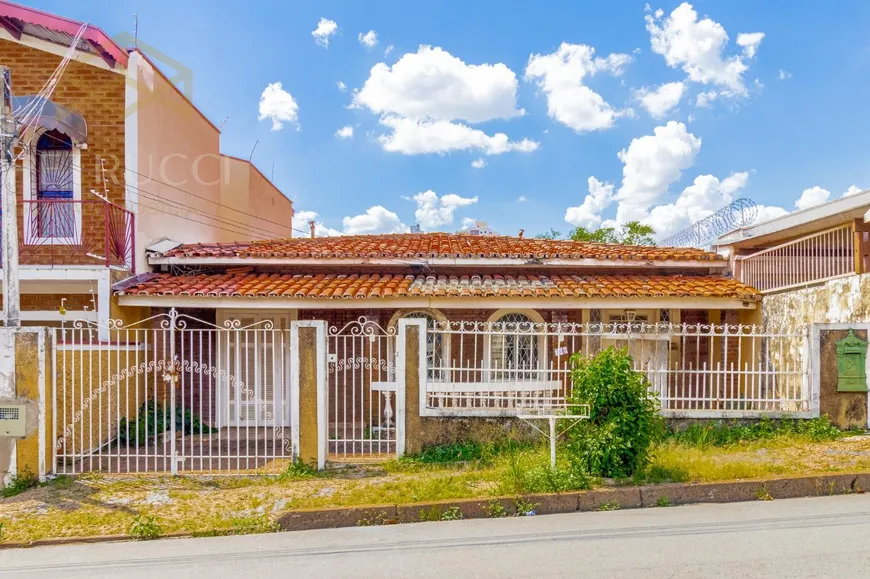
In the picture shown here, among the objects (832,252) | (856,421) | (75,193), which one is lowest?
(856,421)

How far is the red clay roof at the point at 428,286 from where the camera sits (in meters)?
8.22

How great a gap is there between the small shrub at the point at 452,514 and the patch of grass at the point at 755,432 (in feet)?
10.2

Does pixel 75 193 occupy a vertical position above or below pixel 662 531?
above

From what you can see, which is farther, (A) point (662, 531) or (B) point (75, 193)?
(B) point (75, 193)

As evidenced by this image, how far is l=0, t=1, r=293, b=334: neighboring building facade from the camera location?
8188mm

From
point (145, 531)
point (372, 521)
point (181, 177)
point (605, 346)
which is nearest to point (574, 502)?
point (372, 521)

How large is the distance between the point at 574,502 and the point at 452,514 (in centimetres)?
120

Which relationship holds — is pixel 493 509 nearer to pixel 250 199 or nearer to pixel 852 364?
pixel 852 364

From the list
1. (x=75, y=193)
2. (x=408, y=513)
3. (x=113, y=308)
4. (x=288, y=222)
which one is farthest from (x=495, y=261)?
(x=288, y=222)

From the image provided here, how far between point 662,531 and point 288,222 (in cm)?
1713

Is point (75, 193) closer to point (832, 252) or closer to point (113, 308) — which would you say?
point (113, 308)

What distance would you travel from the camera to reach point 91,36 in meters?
8.33

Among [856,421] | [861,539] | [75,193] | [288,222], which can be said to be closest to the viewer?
[861,539]

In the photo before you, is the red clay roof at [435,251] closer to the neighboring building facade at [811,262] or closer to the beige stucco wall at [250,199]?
the neighboring building facade at [811,262]
